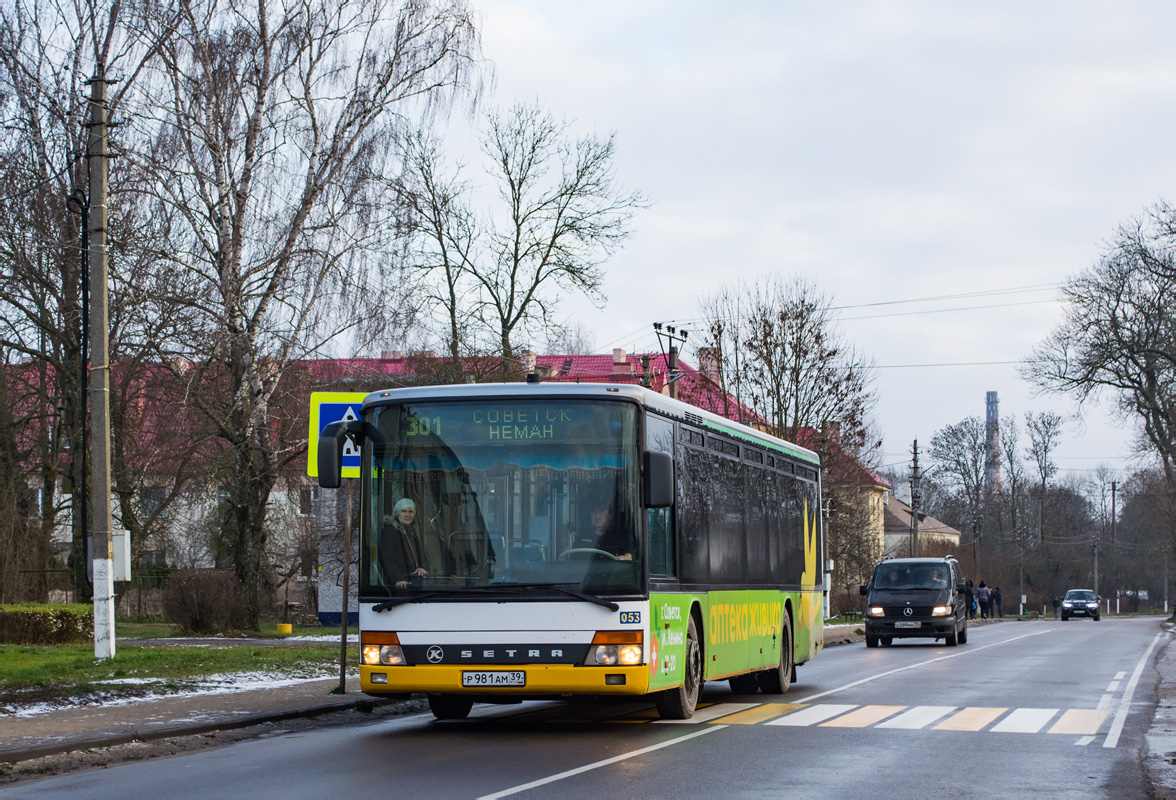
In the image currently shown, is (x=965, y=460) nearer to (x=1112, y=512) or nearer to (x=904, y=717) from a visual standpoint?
(x=1112, y=512)

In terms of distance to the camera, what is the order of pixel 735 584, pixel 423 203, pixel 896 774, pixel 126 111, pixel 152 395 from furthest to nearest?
pixel 423 203 < pixel 152 395 < pixel 126 111 < pixel 735 584 < pixel 896 774

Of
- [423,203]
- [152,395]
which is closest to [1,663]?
[152,395]

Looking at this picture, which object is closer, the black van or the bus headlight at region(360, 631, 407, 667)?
the bus headlight at region(360, 631, 407, 667)

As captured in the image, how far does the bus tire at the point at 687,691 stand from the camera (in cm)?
1332

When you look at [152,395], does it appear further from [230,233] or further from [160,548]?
[160,548]

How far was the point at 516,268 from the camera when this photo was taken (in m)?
44.5

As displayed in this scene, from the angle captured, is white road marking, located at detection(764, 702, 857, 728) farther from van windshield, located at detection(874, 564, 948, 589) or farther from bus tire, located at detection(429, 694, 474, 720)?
van windshield, located at detection(874, 564, 948, 589)

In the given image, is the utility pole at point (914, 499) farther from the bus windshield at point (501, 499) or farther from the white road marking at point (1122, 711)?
the bus windshield at point (501, 499)

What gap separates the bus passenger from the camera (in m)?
12.0

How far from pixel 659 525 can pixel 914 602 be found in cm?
2178

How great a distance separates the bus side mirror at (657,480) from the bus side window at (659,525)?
34 centimetres

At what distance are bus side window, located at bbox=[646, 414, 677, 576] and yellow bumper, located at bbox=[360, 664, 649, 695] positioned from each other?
0.95 meters

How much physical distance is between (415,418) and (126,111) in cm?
1881

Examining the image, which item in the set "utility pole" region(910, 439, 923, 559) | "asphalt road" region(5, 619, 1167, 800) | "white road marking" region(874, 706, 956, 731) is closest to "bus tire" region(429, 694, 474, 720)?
"asphalt road" region(5, 619, 1167, 800)
